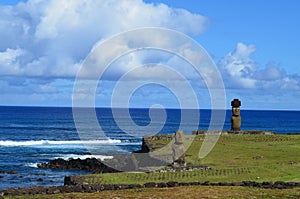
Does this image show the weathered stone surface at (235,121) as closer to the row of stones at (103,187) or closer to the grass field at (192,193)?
the row of stones at (103,187)

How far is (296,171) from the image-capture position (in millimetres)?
28281

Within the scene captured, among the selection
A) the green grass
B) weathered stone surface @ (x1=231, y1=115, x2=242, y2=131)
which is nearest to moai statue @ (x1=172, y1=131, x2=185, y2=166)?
the green grass

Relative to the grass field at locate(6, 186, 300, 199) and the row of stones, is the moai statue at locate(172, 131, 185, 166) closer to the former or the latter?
the row of stones

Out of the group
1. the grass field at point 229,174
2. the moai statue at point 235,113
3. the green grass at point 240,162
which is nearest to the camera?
the grass field at point 229,174

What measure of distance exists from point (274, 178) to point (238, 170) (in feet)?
9.84

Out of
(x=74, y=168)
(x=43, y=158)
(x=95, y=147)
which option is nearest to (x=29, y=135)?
(x=95, y=147)

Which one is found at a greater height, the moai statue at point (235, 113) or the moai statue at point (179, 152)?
the moai statue at point (235, 113)

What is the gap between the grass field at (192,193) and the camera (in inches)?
818

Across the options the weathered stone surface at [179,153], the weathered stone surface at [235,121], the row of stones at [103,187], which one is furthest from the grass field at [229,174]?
the weathered stone surface at [235,121]

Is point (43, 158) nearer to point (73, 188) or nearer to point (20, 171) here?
point (20, 171)

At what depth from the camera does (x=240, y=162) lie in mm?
34312

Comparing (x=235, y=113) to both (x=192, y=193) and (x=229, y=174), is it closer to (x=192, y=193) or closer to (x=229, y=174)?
(x=229, y=174)

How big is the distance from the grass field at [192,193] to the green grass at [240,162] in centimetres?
385

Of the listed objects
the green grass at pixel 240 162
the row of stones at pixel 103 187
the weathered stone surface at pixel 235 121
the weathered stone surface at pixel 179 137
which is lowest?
the row of stones at pixel 103 187
